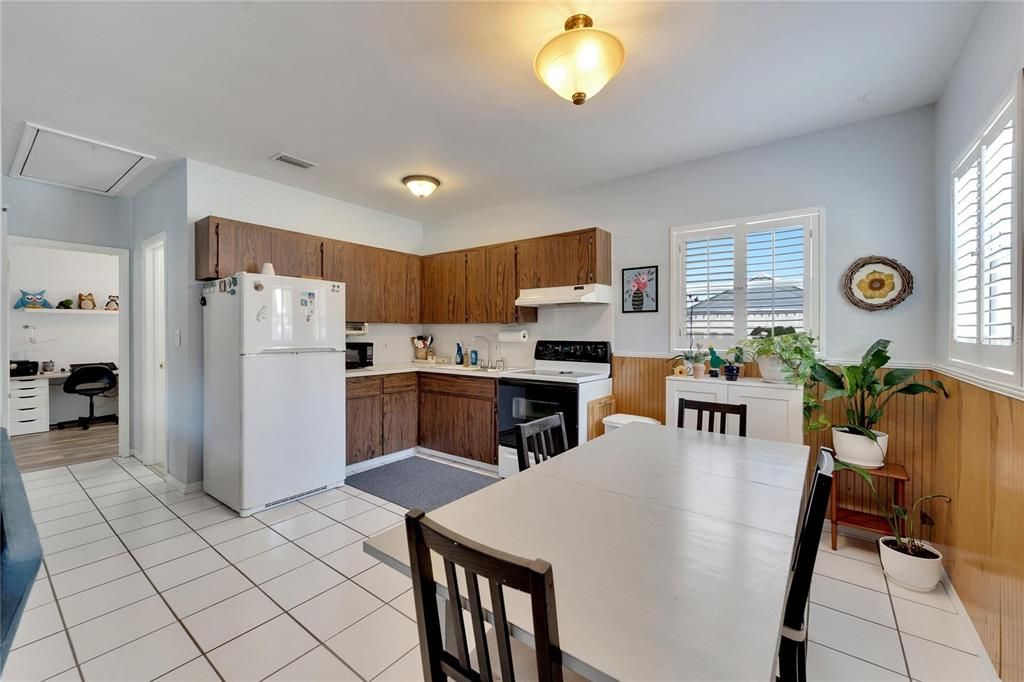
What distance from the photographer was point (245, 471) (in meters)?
3.06

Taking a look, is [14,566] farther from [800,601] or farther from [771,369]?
[771,369]

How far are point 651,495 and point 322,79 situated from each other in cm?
267

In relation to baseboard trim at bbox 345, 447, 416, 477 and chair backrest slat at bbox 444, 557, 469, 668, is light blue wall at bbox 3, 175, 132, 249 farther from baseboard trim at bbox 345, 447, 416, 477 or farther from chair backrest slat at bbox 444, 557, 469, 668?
chair backrest slat at bbox 444, 557, 469, 668

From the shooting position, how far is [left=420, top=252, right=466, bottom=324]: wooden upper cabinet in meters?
4.74

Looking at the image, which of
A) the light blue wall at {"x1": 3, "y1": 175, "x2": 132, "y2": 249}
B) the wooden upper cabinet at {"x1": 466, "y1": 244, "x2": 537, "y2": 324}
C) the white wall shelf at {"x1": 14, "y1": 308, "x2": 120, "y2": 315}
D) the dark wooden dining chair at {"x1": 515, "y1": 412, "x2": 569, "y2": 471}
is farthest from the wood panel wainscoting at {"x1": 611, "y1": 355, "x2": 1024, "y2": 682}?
the white wall shelf at {"x1": 14, "y1": 308, "x2": 120, "y2": 315}

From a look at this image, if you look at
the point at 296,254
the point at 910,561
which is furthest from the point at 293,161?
the point at 910,561

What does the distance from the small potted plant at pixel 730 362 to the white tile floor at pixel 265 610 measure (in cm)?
121

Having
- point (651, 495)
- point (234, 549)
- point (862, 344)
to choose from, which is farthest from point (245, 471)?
point (862, 344)

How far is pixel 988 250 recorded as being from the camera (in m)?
1.86

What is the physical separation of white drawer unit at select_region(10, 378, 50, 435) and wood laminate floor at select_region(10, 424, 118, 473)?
11 cm

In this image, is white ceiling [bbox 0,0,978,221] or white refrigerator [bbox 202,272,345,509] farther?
white refrigerator [bbox 202,272,345,509]

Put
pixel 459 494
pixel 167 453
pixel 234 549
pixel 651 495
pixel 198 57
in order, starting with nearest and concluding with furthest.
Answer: pixel 651 495 → pixel 198 57 → pixel 234 549 → pixel 459 494 → pixel 167 453

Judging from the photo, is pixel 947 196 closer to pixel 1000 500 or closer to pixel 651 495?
pixel 1000 500

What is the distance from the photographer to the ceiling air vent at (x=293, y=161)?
11.1 feet
